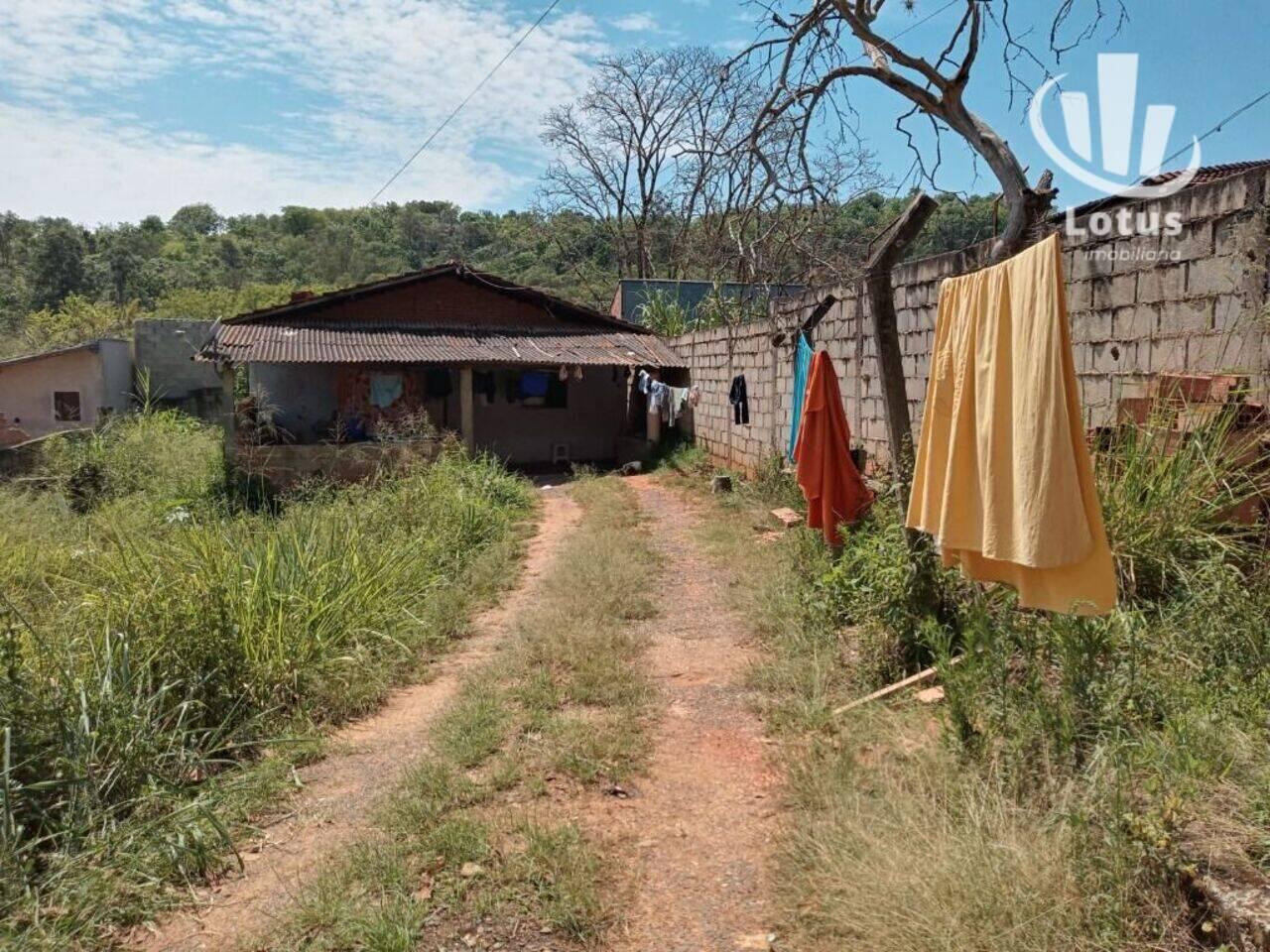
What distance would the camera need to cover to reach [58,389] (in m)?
18.3

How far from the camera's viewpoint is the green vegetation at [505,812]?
2.43 meters

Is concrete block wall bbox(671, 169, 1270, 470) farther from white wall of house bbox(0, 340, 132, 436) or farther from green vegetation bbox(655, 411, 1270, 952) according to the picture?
white wall of house bbox(0, 340, 132, 436)

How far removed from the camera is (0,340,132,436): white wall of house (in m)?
18.0

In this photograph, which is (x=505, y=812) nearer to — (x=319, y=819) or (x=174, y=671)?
(x=319, y=819)

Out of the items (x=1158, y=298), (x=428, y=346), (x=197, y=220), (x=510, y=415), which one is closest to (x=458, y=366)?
(x=428, y=346)

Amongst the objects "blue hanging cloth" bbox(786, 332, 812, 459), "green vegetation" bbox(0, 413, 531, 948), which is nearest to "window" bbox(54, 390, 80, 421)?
"green vegetation" bbox(0, 413, 531, 948)

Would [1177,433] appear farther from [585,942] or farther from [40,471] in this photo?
[40,471]

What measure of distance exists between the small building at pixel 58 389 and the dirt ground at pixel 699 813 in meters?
18.3

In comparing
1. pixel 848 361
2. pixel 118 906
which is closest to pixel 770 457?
pixel 848 361

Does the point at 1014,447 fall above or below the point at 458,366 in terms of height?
below

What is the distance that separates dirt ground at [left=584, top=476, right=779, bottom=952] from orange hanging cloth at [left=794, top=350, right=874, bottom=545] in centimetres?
105

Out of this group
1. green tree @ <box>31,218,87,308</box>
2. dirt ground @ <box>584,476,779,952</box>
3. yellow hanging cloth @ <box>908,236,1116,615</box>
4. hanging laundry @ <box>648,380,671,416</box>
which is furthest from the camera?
green tree @ <box>31,218,87,308</box>

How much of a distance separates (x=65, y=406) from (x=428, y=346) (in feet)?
35.0

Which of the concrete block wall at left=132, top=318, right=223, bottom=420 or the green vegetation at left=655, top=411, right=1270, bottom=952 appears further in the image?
the concrete block wall at left=132, top=318, right=223, bottom=420
